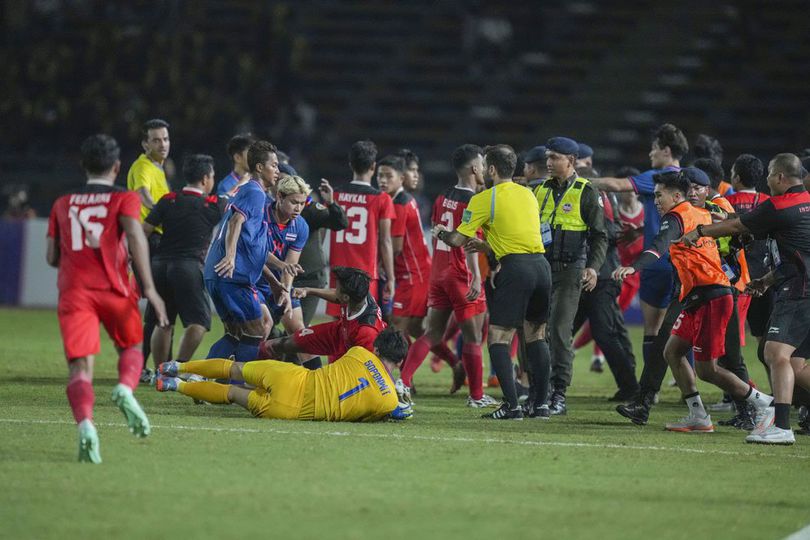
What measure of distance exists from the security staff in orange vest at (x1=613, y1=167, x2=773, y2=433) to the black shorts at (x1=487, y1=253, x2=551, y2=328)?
23.6 inches

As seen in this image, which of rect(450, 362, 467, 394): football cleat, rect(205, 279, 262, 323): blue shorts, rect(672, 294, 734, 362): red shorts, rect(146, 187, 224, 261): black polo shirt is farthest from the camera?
rect(450, 362, 467, 394): football cleat

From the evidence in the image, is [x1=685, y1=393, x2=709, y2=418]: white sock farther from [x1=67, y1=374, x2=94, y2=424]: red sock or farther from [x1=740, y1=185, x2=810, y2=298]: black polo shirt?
[x1=67, y1=374, x2=94, y2=424]: red sock

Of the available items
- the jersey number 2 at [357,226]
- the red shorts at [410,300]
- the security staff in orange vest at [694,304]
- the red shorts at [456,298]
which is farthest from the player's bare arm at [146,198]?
the security staff in orange vest at [694,304]

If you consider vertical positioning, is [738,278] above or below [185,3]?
below

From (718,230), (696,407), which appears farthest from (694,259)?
(696,407)

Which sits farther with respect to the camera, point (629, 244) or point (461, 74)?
point (461, 74)

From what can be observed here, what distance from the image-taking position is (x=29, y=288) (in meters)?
22.0

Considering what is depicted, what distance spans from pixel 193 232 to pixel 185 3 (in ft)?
61.1

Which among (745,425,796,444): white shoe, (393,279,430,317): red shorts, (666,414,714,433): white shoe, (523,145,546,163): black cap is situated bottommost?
(666,414,714,433): white shoe

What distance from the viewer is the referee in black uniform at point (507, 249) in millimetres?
9617

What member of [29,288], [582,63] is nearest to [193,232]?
[29,288]

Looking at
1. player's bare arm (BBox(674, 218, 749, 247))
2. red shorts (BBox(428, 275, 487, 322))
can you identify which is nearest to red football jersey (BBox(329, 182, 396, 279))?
red shorts (BBox(428, 275, 487, 322))

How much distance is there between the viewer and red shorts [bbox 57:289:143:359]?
279 inches

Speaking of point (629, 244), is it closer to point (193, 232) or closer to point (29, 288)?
point (193, 232)
